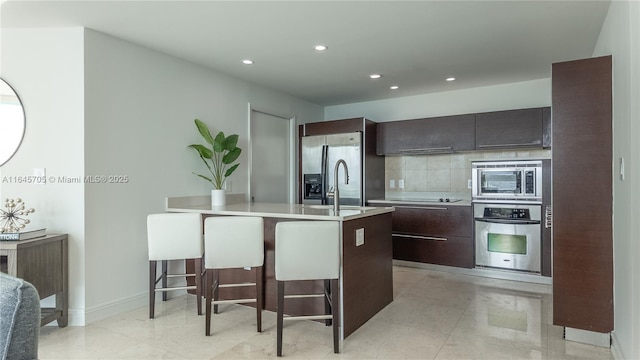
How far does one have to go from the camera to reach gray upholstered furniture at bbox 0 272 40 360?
0.88 metres

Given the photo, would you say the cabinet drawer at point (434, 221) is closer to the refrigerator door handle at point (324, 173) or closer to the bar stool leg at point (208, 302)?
the refrigerator door handle at point (324, 173)

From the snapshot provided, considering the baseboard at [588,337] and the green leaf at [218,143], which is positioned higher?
the green leaf at [218,143]

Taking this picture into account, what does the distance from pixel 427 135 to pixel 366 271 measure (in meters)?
2.64

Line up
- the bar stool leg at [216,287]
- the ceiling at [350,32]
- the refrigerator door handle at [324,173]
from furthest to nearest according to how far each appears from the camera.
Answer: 1. the refrigerator door handle at [324,173]
2. the bar stool leg at [216,287]
3. the ceiling at [350,32]

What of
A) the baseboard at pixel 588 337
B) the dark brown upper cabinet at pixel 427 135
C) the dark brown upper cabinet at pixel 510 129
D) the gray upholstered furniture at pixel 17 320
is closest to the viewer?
the gray upholstered furniture at pixel 17 320

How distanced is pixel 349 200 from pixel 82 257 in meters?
3.27

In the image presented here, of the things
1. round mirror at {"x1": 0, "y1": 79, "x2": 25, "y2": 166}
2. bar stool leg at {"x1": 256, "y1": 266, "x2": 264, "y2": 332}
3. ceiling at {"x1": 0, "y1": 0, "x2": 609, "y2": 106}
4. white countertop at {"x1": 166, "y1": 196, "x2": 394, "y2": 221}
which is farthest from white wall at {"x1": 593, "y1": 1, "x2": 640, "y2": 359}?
round mirror at {"x1": 0, "y1": 79, "x2": 25, "y2": 166}

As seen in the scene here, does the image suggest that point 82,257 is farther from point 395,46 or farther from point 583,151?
point 583,151

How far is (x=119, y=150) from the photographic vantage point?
3.15 m

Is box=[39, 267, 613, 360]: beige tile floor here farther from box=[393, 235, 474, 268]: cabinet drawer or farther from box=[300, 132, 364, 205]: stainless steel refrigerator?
box=[300, 132, 364, 205]: stainless steel refrigerator

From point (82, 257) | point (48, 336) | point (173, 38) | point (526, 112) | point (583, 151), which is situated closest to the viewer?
point (583, 151)

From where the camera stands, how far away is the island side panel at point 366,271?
2.62 m

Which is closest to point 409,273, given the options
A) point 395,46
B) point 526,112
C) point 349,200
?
point 349,200

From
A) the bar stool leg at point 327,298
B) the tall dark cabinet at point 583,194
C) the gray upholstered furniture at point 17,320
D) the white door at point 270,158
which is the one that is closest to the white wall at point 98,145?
the white door at point 270,158
